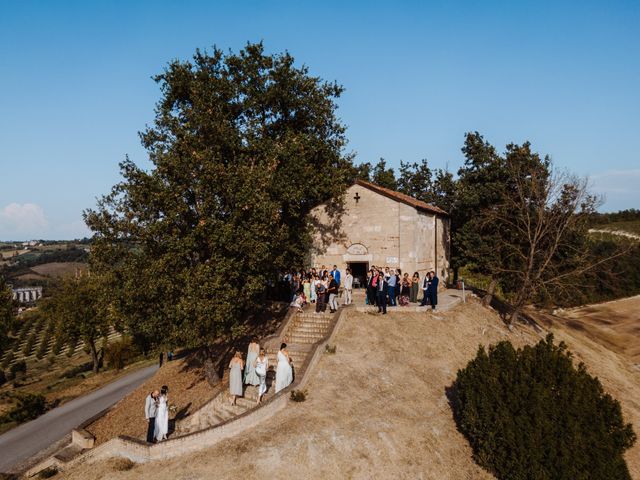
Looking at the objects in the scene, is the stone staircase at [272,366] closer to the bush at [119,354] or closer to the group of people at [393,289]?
the group of people at [393,289]

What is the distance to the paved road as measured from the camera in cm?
1789

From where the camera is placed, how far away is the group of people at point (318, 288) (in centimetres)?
1995

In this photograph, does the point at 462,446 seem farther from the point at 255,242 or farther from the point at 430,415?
the point at 255,242

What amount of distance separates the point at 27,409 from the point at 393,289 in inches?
815

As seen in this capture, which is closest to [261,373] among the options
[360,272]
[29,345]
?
[360,272]

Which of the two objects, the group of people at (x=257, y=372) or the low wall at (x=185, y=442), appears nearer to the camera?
the low wall at (x=185, y=442)

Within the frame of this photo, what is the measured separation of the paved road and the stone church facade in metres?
14.6

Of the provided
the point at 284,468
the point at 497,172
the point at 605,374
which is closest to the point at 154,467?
the point at 284,468

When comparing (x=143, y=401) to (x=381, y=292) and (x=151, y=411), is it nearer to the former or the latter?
(x=151, y=411)

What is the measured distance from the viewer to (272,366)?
655 inches

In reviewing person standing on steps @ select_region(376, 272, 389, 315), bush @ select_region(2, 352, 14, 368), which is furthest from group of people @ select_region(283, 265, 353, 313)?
bush @ select_region(2, 352, 14, 368)

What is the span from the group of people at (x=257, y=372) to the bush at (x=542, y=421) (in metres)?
5.81

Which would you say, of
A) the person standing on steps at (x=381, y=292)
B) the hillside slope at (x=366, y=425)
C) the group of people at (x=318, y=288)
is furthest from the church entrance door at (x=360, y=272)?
the hillside slope at (x=366, y=425)

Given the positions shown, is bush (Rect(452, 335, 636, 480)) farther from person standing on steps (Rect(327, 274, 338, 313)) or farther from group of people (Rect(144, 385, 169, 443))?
group of people (Rect(144, 385, 169, 443))
